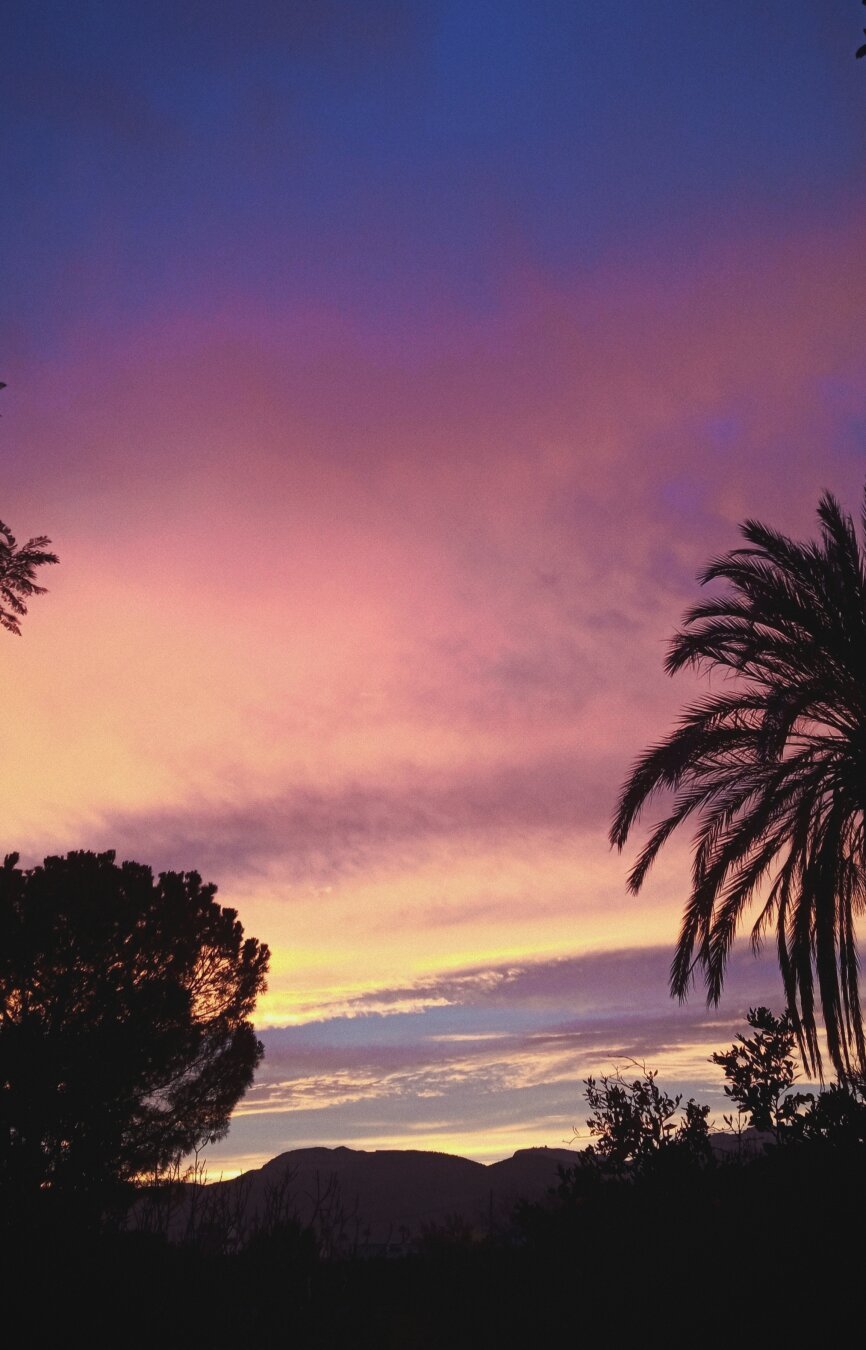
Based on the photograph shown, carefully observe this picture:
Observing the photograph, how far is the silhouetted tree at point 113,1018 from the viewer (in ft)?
69.6

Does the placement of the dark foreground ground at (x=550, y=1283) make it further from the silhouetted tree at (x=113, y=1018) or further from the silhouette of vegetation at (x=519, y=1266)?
the silhouetted tree at (x=113, y=1018)

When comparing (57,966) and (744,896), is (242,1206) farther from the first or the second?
(57,966)

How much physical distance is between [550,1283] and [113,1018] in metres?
17.0

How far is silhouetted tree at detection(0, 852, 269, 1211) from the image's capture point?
21.2 m

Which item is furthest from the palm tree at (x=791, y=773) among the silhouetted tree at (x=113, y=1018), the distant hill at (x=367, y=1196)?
the silhouetted tree at (x=113, y=1018)

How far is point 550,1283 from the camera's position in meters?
8.34

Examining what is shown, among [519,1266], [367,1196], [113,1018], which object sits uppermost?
[113,1018]

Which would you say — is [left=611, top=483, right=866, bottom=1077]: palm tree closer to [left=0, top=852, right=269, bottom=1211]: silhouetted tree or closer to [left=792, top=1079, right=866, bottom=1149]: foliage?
[left=792, top=1079, right=866, bottom=1149]: foliage

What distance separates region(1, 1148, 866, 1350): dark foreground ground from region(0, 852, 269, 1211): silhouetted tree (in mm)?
13463

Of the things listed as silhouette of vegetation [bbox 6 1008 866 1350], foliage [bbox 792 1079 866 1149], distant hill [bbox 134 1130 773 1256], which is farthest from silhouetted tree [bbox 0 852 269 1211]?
foliage [bbox 792 1079 866 1149]

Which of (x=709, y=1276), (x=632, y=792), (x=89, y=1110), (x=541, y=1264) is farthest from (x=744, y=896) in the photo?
(x=89, y=1110)

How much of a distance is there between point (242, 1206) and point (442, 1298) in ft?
8.06

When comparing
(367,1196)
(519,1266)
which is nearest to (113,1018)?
(519,1266)

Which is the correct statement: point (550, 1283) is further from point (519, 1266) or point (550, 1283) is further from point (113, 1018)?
point (113, 1018)
